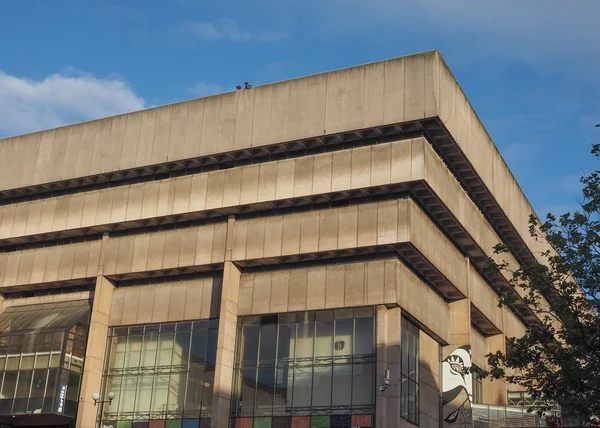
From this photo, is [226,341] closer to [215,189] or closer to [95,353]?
[215,189]

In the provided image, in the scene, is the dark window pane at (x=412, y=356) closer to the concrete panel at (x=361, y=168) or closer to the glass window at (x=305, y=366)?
the glass window at (x=305, y=366)

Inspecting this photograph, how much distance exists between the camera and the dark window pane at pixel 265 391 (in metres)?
51.5

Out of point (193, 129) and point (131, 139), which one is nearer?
point (193, 129)

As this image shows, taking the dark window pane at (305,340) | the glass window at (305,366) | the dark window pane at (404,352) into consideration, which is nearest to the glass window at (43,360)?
the glass window at (305,366)

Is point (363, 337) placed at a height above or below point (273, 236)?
below

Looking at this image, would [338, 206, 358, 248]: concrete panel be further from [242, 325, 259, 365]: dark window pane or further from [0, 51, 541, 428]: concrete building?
[242, 325, 259, 365]: dark window pane

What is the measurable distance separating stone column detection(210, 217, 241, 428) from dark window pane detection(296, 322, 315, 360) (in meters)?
4.27

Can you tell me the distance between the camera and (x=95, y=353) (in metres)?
57.3

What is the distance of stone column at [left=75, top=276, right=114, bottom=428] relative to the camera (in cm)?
5612

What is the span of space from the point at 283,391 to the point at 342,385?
3.72 metres

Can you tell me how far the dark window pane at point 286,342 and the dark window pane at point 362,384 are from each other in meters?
4.24

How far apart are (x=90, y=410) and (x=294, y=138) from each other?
22.0 meters

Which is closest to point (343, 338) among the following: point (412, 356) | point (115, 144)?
point (412, 356)

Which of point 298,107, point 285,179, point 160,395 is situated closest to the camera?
point 285,179
